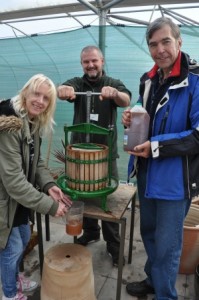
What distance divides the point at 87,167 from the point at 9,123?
0.56 m

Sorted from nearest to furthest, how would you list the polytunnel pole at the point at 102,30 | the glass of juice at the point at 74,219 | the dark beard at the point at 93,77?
the glass of juice at the point at 74,219
the dark beard at the point at 93,77
the polytunnel pole at the point at 102,30

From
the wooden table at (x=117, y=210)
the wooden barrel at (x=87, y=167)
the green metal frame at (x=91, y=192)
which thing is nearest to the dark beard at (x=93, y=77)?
the green metal frame at (x=91, y=192)

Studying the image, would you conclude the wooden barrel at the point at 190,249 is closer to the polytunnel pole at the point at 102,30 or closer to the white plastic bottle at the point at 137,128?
the white plastic bottle at the point at 137,128

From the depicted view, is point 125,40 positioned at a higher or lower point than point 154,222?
higher

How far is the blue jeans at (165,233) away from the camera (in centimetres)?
182

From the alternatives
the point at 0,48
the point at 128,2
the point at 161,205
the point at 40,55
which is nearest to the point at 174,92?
the point at 161,205

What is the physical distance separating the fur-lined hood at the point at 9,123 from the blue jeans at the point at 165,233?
924 mm

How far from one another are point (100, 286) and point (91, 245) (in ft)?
2.12

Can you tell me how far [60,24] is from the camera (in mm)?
5844

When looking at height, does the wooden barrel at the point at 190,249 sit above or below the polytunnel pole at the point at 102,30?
below

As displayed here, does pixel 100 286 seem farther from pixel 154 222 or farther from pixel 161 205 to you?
pixel 161 205

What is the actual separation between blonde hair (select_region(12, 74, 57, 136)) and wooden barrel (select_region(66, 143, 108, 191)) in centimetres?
29

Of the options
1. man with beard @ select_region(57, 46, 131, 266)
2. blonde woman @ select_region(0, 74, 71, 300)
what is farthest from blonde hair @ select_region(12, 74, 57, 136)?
man with beard @ select_region(57, 46, 131, 266)

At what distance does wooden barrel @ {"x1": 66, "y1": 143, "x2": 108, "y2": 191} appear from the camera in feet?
5.97
